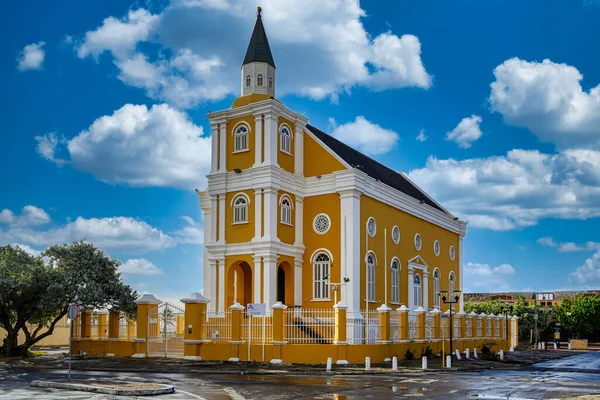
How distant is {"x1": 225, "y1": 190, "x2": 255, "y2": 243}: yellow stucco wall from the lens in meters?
36.9

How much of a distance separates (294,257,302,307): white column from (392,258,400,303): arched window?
6839mm

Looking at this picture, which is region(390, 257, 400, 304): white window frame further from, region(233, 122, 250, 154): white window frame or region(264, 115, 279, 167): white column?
region(233, 122, 250, 154): white window frame

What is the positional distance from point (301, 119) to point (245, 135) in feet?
11.2

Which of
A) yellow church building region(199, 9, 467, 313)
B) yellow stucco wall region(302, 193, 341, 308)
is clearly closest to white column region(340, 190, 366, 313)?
yellow church building region(199, 9, 467, 313)

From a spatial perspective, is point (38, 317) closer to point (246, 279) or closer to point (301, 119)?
point (246, 279)

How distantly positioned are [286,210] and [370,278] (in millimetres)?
5960

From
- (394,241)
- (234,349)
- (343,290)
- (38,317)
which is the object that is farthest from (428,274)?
(38,317)

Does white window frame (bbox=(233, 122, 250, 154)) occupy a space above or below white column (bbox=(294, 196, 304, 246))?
above

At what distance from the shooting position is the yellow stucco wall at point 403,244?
39875 mm

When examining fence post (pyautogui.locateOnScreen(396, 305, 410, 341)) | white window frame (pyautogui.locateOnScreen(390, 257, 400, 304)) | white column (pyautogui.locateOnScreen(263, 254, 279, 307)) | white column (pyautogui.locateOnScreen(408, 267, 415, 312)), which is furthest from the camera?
white column (pyautogui.locateOnScreen(408, 267, 415, 312))

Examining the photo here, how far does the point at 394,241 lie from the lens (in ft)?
141

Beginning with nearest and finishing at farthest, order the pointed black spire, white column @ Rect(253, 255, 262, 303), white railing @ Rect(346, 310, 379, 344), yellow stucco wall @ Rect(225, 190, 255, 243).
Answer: white railing @ Rect(346, 310, 379, 344) → white column @ Rect(253, 255, 262, 303) → yellow stucco wall @ Rect(225, 190, 255, 243) → the pointed black spire

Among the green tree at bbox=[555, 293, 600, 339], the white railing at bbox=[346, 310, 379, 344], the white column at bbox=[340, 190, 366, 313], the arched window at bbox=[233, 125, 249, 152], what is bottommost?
the green tree at bbox=[555, 293, 600, 339]

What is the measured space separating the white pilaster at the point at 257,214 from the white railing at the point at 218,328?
17.6ft
